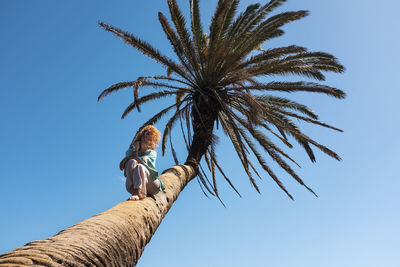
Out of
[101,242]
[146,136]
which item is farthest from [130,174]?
[101,242]

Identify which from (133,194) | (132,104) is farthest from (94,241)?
(132,104)

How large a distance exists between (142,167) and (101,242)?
4.60ft

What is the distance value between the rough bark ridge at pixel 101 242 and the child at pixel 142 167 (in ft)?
0.55

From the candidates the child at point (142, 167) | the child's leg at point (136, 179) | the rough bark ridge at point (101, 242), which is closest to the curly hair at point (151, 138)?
the child at point (142, 167)

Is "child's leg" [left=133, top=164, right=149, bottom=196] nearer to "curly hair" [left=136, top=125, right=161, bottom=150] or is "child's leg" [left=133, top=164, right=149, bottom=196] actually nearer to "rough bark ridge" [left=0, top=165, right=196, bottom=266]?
"rough bark ridge" [left=0, top=165, right=196, bottom=266]

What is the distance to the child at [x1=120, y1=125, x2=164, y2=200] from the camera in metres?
3.29

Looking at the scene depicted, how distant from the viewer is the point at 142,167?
3352 millimetres

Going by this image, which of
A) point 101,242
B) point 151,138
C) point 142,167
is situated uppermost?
point 151,138

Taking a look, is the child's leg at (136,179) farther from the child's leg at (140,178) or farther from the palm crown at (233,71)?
the palm crown at (233,71)

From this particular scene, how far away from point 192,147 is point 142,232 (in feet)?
13.4

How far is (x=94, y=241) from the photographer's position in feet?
6.37

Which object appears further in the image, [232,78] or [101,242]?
[232,78]

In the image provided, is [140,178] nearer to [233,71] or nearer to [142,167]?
[142,167]

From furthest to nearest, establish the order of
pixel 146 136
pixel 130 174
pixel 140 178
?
1. pixel 146 136
2. pixel 130 174
3. pixel 140 178
